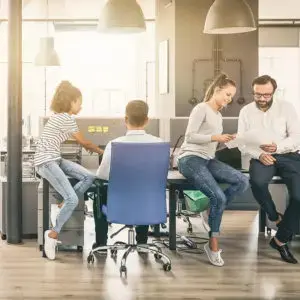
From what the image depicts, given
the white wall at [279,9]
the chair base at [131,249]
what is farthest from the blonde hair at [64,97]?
the white wall at [279,9]

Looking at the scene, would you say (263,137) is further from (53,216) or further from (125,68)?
(125,68)

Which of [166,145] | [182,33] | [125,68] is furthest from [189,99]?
[125,68]

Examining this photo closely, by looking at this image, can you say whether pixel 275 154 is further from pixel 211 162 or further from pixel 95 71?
pixel 95 71

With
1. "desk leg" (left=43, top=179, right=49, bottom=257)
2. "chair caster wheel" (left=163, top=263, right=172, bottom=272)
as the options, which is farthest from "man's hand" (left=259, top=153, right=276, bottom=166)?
"desk leg" (left=43, top=179, right=49, bottom=257)

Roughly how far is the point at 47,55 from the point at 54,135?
5.76m

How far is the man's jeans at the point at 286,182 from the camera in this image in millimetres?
5152

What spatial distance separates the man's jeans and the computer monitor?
4.67 feet

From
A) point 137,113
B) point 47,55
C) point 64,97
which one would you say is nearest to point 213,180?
point 137,113

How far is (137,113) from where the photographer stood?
486 centimetres

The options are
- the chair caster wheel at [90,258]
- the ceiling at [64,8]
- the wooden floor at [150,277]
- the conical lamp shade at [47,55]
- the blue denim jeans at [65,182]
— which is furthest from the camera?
the ceiling at [64,8]

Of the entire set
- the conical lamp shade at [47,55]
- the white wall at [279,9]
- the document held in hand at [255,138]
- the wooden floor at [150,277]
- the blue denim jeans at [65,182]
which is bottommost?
the wooden floor at [150,277]

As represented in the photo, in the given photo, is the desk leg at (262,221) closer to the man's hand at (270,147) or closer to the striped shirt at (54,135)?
the man's hand at (270,147)

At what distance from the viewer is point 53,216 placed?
5465 mm

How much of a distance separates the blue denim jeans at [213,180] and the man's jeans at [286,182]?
0.13 m
